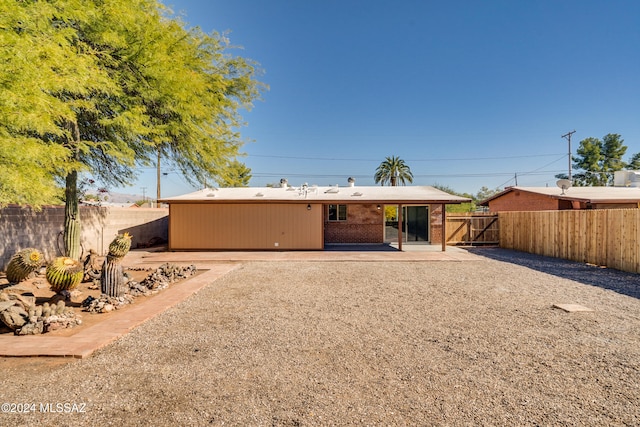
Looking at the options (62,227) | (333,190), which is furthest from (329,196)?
(62,227)

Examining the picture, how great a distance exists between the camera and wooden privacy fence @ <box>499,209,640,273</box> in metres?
8.60

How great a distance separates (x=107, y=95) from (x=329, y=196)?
8.93 m

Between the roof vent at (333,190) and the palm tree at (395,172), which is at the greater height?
the palm tree at (395,172)

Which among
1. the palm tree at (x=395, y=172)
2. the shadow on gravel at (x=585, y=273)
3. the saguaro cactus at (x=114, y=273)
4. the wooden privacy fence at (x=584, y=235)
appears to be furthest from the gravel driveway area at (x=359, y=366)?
the palm tree at (x=395, y=172)

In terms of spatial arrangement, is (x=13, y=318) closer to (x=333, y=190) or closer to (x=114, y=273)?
(x=114, y=273)

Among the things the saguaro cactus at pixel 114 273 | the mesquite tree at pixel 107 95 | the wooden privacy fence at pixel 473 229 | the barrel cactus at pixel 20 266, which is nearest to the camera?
the mesquite tree at pixel 107 95

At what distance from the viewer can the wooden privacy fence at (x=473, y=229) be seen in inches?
635

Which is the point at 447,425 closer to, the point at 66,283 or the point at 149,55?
the point at 66,283

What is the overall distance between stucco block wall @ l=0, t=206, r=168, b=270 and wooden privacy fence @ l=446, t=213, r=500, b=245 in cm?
1581

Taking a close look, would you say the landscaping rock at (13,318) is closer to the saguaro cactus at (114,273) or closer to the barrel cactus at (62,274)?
the barrel cactus at (62,274)

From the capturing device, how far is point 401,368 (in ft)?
10.6

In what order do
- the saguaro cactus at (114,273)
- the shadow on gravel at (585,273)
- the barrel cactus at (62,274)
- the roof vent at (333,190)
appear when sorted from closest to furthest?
the barrel cactus at (62,274)
the saguaro cactus at (114,273)
the shadow on gravel at (585,273)
the roof vent at (333,190)

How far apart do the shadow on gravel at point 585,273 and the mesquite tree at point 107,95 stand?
1101cm

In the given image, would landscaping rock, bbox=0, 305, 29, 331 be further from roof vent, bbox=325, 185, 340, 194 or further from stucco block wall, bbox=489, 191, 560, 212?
stucco block wall, bbox=489, 191, 560, 212
